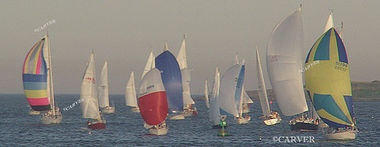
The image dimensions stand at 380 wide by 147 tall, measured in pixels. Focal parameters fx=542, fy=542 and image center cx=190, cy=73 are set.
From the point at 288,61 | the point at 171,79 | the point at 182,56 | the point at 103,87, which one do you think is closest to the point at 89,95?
the point at 171,79

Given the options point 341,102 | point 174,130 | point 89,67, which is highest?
point 89,67

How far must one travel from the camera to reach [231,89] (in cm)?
7594

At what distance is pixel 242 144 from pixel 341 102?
12.0m

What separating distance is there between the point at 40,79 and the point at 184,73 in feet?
97.8

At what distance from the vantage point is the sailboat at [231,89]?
247 feet

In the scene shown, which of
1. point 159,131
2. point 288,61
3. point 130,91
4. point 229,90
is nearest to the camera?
point 288,61

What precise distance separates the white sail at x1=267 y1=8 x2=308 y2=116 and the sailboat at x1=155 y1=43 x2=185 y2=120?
59.2ft

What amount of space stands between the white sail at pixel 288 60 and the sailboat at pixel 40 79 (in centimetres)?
3834

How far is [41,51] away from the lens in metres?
85.3

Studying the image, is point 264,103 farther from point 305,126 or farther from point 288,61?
point 288,61

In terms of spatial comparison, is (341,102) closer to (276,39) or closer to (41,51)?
(276,39)

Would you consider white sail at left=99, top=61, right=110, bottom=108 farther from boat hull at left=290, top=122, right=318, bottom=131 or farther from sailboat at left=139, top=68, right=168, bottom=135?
boat hull at left=290, top=122, right=318, bottom=131

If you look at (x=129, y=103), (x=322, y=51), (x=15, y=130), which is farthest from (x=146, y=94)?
(x=129, y=103)

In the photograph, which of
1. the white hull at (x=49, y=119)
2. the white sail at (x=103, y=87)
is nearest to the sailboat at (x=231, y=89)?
the white hull at (x=49, y=119)
